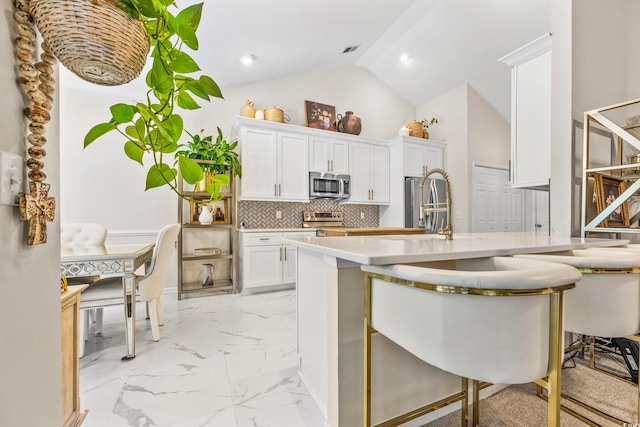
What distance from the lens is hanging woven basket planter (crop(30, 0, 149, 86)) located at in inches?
21.7

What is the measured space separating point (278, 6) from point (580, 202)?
10.5 feet

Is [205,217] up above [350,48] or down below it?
below

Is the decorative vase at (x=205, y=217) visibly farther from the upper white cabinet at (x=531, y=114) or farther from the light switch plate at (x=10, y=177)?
the upper white cabinet at (x=531, y=114)

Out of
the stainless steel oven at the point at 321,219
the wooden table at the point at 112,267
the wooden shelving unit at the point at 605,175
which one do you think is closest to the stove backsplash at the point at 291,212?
the stainless steel oven at the point at 321,219

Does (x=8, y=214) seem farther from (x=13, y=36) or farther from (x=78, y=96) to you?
(x=78, y=96)

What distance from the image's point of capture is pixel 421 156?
4.79m

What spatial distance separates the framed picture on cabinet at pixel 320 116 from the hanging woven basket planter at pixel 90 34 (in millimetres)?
4005

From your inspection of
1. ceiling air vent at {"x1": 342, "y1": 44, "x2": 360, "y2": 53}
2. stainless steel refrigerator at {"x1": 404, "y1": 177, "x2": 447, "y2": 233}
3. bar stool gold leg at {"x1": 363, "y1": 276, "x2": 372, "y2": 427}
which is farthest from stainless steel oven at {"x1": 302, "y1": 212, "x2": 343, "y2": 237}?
bar stool gold leg at {"x1": 363, "y1": 276, "x2": 372, "y2": 427}

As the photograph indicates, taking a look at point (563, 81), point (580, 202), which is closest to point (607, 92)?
point (563, 81)

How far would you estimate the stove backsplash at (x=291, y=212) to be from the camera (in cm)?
418

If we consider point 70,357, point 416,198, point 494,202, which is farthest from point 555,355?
point 494,202

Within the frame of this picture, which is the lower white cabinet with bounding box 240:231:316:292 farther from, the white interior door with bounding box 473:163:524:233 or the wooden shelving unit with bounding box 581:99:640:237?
the white interior door with bounding box 473:163:524:233

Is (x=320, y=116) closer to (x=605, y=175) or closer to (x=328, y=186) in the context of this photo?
(x=328, y=186)

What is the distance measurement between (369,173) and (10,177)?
4437 millimetres
